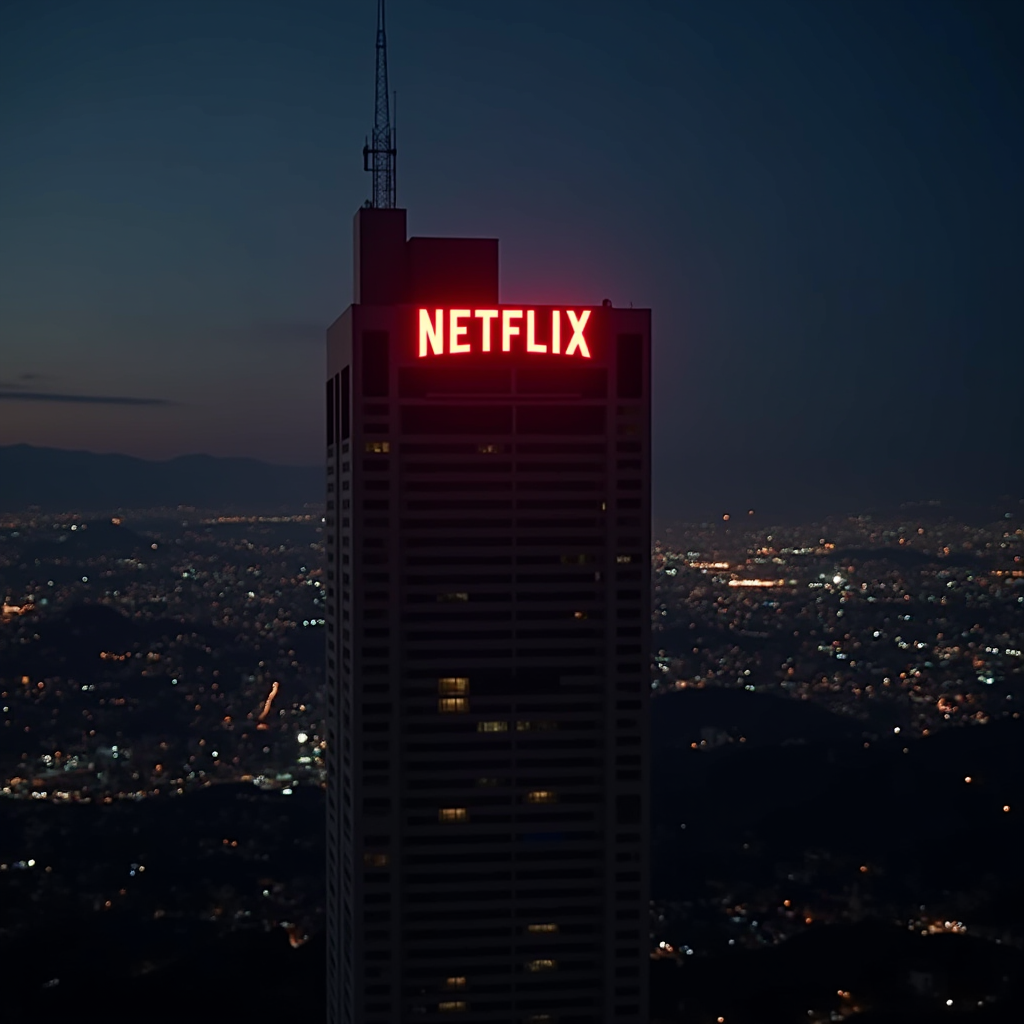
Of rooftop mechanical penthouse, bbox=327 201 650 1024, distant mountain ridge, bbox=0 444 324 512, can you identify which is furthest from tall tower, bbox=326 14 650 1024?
distant mountain ridge, bbox=0 444 324 512

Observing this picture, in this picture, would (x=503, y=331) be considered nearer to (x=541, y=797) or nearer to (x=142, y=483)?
(x=541, y=797)

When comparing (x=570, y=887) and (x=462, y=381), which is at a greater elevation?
(x=462, y=381)

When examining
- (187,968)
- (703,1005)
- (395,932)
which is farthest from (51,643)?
(395,932)

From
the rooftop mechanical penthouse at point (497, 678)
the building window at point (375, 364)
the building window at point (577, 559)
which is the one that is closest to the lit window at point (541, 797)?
the rooftop mechanical penthouse at point (497, 678)

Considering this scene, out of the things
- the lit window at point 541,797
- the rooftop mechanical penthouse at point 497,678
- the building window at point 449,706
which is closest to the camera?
the rooftop mechanical penthouse at point 497,678

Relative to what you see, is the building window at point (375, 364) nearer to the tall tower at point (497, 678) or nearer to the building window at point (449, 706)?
the tall tower at point (497, 678)

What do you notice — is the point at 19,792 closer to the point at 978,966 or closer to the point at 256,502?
the point at 256,502

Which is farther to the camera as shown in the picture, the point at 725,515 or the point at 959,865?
the point at 725,515

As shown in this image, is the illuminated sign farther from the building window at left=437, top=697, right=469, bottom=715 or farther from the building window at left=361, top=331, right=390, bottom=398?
the building window at left=437, top=697, right=469, bottom=715
